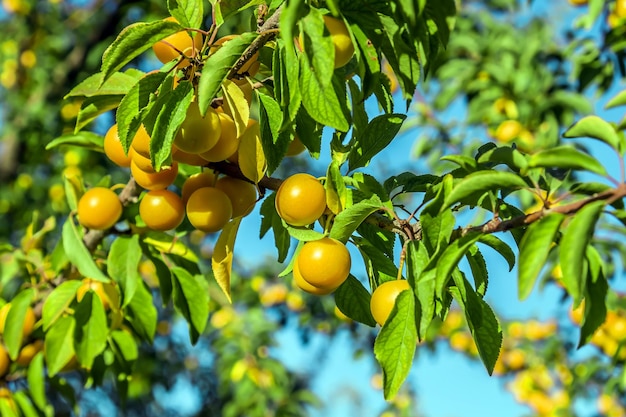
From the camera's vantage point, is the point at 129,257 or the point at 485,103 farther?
the point at 485,103

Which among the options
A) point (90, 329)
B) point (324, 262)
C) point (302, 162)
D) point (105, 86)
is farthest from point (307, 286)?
point (302, 162)

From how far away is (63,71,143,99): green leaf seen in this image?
894 mm

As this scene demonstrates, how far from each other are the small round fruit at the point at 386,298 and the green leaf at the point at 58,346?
26.8 inches

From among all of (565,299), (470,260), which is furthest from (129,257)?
(565,299)

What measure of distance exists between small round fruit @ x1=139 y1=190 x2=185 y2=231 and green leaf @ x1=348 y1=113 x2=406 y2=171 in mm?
284

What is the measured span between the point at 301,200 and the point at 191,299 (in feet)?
1.58

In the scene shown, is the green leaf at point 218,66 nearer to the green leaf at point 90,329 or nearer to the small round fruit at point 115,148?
the small round fruit at point 115,148

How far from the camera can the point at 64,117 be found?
336 centimetres

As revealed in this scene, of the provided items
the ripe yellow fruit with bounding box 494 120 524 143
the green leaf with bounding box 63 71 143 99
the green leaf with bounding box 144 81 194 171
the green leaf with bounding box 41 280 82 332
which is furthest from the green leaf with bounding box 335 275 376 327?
the ripe yellow fruit with bounding box 494 120 524 143

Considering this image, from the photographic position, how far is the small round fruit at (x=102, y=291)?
1.17m

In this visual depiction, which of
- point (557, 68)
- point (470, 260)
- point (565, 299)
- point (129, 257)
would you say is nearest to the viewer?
point (470, 260)

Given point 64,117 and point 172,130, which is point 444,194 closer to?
point 172,130

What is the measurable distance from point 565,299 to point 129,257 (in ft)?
6.75

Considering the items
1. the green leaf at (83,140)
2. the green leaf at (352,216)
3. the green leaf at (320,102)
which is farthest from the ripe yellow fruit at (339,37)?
the green leaf at (83,140)
